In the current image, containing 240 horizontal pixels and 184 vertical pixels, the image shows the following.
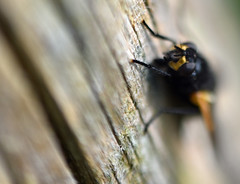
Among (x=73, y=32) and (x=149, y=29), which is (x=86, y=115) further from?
(x=149, y=29)

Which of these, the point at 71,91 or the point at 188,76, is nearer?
the point at 71,91

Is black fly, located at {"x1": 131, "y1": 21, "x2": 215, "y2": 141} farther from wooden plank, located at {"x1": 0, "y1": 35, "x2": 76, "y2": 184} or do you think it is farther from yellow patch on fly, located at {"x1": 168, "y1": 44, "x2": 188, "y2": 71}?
wooden plank, located at {"x1": 0, "y1": 35, "x2": 76, "y2": 184}

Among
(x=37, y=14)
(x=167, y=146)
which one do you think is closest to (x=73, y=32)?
(x=37, y=14)

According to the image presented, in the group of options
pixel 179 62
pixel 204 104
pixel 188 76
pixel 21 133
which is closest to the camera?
pixel 21 133

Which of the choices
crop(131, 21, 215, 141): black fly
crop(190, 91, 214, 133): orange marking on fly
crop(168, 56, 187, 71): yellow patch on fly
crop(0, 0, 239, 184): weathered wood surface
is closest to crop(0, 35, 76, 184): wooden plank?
crop(0, 0, 239, 184): weathered wood surface

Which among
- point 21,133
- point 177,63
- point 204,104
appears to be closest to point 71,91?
point 21,133

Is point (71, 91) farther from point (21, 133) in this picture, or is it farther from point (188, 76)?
point (188, 76)
